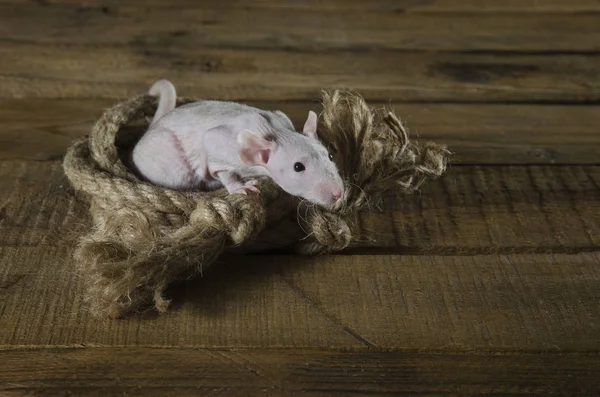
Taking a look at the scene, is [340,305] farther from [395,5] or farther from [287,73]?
[395,5]

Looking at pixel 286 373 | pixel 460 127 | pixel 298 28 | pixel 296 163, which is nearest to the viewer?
pixel 286 373

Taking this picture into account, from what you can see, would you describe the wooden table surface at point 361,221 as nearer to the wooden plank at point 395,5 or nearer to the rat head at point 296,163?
the wooden plank at point 395,5

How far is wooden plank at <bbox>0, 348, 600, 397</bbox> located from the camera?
101 cm

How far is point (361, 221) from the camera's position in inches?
52.4

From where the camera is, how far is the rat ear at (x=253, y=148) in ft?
3.74

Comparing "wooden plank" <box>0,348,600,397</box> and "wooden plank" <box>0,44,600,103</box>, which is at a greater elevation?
"wooden plank" <box>0,348,600,397</box>

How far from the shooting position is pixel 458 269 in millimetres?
1217

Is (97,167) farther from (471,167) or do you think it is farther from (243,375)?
(471,167)

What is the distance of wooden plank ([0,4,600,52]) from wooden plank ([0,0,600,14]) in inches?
1.0

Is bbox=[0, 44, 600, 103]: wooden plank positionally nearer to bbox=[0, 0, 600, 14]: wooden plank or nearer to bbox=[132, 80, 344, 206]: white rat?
bbox=[0, 0, 600, 14]: wooden plank

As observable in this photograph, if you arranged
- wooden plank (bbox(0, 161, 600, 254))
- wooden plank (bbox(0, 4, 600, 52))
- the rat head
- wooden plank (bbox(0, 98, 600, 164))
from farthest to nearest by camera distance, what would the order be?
wooden plank (bbox(0, 4, 600, 52))
wooden plank (bbox(0, 98, 600, 164))
wooden plank (bbox(0, 161, 600, 254))
the rat head

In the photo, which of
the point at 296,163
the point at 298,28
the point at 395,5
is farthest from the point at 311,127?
the point at 395,5

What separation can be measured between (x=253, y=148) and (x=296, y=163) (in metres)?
0.06

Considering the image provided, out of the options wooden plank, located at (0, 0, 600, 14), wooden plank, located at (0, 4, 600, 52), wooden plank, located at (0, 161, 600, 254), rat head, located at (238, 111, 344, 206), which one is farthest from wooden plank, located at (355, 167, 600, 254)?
wooden plank, located at (0, 0, 600, 14)
